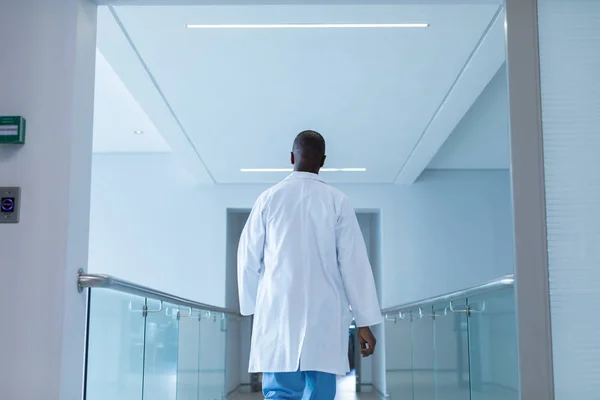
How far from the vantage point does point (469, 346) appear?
4164 millimetres

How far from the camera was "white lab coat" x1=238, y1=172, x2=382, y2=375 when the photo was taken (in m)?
3.16

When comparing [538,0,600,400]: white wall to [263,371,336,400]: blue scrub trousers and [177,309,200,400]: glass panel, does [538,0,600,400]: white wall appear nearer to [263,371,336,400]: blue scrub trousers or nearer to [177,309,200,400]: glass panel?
[263,371,336,400]: blue scrub trousers

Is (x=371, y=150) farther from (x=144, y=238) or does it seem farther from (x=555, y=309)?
(x=555, y=309)

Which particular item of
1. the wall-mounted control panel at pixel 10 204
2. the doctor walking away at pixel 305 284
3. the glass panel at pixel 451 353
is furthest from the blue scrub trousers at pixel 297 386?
the glass panel at pixel 451 353

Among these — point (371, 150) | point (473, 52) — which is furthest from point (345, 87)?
point (371, 150)

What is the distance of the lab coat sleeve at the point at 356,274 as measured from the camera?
10.6ft

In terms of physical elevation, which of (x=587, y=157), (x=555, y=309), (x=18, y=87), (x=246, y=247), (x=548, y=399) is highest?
(x=18, y=87)

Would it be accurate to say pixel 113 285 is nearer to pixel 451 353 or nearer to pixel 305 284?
pixel 305 284

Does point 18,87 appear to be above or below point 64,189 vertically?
above

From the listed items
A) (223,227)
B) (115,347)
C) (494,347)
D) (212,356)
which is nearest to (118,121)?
(223,227)

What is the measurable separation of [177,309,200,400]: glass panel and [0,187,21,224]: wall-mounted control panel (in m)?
2.64

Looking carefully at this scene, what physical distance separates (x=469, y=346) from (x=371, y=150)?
447 cm

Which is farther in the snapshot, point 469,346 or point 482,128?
point 482,128

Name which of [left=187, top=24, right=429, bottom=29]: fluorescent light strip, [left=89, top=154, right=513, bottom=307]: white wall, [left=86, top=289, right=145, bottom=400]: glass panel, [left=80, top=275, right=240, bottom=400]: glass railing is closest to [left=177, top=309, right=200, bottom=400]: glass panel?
[left=80, top=275, right=240, bottom=400]: glass railing
